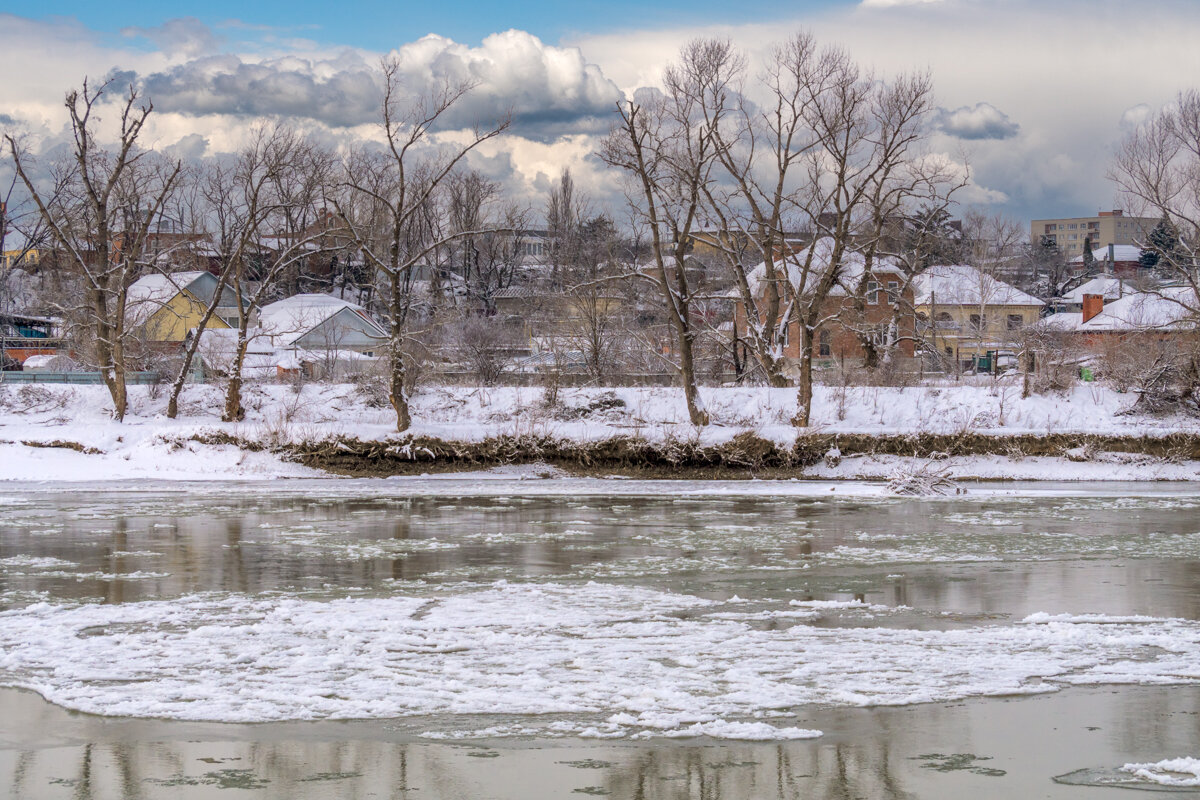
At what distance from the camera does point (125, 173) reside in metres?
37.5

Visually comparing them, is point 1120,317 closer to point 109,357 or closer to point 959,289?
point 959,289

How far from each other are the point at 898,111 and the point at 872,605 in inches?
1131

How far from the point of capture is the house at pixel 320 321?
2557 inches

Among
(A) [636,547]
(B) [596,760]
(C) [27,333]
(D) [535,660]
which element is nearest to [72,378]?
(C) [27,333]

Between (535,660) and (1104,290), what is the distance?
82983mm

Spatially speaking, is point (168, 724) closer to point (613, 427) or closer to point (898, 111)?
point (613, 427)

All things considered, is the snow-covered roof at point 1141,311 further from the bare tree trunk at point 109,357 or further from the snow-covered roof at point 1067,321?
the bare tree trunk at point 109,357

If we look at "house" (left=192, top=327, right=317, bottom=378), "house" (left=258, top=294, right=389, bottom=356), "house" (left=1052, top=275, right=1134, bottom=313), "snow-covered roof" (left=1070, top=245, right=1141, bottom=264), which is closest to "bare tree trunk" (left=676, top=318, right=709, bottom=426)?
"house" (left=192, top=327, right=317, bottom=378)

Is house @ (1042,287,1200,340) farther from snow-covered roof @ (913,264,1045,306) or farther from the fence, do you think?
the fence

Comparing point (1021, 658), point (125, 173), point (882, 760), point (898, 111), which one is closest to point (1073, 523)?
point (1021, 658)

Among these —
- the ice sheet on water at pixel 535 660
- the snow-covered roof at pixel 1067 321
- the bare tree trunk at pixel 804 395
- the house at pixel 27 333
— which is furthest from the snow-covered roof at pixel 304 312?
the ice sheet on water at pixel 535 660

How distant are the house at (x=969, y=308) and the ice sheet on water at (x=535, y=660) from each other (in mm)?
56124

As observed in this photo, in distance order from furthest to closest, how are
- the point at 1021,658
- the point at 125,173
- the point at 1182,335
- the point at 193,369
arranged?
1. the point at 193,369
2. the point at 1182,335
3. the point at 125,173
4. the point at 1021,658

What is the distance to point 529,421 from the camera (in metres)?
36.0
